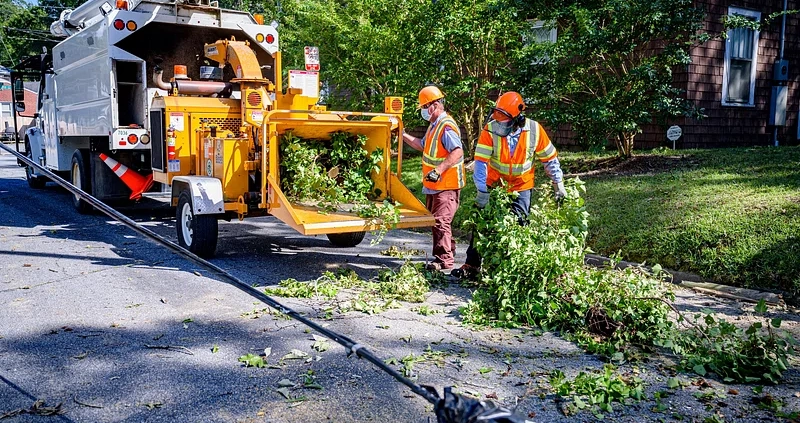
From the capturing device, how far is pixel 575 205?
582 centimetres

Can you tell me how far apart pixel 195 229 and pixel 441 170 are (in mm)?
2762

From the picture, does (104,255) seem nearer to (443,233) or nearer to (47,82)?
(443,233)

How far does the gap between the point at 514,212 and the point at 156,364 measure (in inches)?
143

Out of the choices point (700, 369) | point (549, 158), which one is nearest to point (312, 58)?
point (549, 158)

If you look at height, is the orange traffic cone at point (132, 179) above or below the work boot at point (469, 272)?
above

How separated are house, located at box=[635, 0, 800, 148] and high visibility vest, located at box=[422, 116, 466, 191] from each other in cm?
759

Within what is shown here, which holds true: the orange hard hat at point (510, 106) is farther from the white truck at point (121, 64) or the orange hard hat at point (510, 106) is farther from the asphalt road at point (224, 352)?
the white truck at point (121, 64)

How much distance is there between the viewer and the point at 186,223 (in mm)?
7805

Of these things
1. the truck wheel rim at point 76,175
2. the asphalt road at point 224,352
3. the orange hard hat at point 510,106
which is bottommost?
the asphalt road at point 224,352

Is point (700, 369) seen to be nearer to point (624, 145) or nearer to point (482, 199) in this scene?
point (482, 199)

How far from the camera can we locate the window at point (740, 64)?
14070mm

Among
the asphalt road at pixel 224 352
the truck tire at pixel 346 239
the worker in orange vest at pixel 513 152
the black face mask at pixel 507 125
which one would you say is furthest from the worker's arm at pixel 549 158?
the truck tire at pixel 346 239

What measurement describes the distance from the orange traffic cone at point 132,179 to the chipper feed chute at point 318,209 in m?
3.52

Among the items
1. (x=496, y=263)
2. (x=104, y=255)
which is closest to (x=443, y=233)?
(x=496, y=263)
